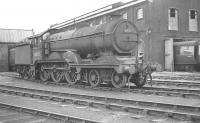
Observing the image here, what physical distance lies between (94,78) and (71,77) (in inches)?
88.7

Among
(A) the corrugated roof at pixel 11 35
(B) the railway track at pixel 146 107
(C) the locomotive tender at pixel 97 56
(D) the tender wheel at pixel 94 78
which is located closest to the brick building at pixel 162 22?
(C) the locomotive tender at pixel 97 56

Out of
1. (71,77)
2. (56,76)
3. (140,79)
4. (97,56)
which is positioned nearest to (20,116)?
(97,56)

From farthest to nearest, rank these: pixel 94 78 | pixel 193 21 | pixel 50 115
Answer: pixel 193 21, pixel 94 78, pixel 50 115

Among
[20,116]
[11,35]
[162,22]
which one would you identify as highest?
[11,35]

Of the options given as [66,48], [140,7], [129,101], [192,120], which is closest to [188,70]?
[140,7]

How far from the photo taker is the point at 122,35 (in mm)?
13344

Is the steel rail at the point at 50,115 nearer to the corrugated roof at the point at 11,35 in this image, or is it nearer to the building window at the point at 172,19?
the building window at the point at 172,19

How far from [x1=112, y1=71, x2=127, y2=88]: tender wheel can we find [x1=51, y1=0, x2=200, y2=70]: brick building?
12.9 meters

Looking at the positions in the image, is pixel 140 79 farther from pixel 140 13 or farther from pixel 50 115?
pixel 140 13

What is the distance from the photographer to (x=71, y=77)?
15781 millimetres

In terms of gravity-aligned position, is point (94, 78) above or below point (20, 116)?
above

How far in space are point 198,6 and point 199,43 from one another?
859 cm

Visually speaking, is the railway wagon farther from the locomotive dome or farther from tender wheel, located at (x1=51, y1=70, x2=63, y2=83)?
tender wheel, located at (x1=51, y1=70, x2=63, y2=83)

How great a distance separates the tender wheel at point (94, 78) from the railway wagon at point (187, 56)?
40.0 ft
